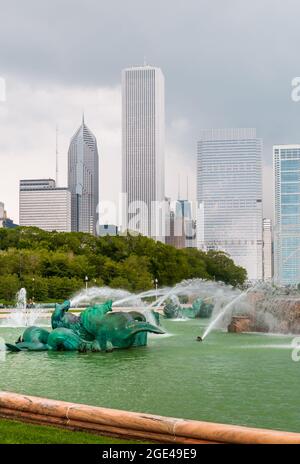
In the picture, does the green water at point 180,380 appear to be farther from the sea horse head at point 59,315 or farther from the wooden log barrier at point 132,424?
the wooden log barrier at point 132,424

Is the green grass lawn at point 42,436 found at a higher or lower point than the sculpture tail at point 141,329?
higher

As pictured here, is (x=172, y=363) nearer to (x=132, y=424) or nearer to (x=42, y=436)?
(x=132, y=424)

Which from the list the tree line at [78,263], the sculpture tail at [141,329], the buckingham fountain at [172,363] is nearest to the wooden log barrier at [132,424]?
the buckingham fountain at [172,363]

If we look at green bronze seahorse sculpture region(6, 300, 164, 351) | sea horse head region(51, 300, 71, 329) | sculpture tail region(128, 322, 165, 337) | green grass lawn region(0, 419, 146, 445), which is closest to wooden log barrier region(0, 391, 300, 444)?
green grass lawn region(0, 419, 146, 445)

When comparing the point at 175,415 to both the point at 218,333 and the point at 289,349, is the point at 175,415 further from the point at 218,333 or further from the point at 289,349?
the point at 218,333

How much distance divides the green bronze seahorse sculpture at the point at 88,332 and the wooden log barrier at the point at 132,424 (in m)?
11.3

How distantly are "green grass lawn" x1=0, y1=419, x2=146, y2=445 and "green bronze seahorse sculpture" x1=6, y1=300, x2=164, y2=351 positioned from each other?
12.1 metres

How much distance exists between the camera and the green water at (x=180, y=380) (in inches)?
469

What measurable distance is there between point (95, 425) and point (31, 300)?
52608 millimetres

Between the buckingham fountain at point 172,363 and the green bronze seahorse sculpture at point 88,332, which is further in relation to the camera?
the green bronze seahorse sculpture at point 88,332

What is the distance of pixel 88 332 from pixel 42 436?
1331 centimetres

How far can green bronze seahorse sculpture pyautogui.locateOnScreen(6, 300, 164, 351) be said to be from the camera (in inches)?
841

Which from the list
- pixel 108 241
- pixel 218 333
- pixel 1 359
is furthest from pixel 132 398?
A: pixel 108 241

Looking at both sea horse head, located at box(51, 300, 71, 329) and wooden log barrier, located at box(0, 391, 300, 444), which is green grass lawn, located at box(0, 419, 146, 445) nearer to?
wooden log barrier, located at box(0, 391, 300, 444)
